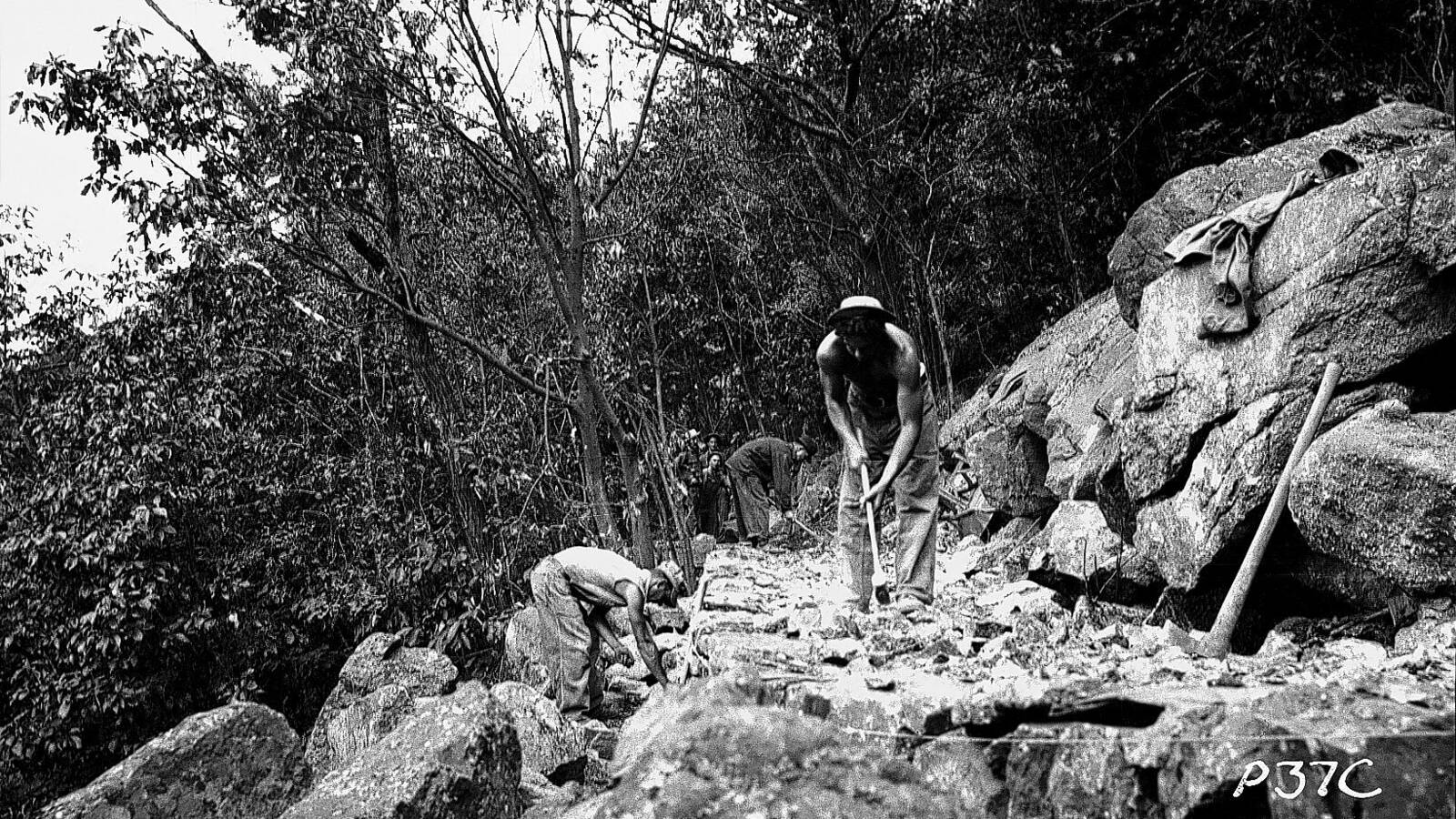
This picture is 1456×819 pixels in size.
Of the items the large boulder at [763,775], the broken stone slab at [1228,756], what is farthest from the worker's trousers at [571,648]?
the large boulder at [763,775]

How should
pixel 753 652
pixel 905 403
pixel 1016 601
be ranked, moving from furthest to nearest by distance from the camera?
pixel 1016 601 < pixel 905 403 < pixel 753 652

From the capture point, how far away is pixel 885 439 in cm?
650

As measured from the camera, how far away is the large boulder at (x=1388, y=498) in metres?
4.45

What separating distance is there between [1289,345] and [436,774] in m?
4.79

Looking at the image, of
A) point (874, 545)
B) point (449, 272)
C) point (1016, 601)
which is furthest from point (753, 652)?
point (449, 272)

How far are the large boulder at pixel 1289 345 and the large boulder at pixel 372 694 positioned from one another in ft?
18.0

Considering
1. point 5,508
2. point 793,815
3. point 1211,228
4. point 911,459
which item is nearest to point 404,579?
point 5,508

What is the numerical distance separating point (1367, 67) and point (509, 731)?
33.1 ft

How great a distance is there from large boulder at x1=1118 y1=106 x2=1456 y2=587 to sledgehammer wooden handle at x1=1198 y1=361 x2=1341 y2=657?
0.24 m

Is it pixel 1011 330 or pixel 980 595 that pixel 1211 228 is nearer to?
pixel 980 595

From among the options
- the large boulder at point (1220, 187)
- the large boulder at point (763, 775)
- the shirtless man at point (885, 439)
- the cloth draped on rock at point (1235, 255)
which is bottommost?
the large boulder at point (763, 775)

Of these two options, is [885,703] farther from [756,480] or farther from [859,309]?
[756,480]

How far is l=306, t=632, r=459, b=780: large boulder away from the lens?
28.1ft

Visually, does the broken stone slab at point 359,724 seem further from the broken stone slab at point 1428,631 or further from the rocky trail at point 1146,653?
the broken stone slab at point 1428,631
